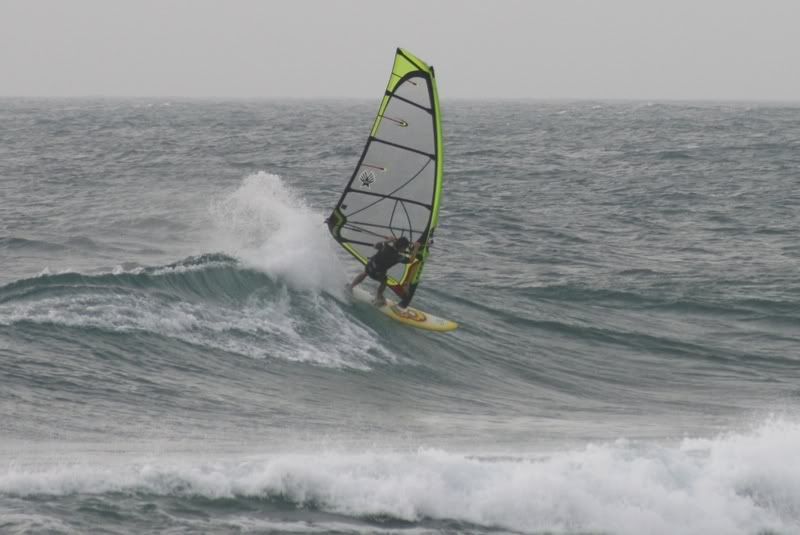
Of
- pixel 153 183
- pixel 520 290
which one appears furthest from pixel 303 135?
pixel 520 290

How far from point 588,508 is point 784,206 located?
1825 cm

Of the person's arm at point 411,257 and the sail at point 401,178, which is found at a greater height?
the sail at point 401,178

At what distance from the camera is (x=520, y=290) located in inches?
628

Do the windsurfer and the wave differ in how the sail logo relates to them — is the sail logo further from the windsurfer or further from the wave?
the wave

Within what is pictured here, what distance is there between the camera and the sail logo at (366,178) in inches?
521

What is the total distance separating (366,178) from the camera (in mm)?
13281

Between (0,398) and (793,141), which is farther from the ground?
(793,141)

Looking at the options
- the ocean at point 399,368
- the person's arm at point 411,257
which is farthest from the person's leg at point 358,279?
the person's arm at point 411,257

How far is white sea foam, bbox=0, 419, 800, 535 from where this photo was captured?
6770 millimetres

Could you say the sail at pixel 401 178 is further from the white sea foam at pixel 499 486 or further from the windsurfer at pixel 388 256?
the white sea foam at pixel 499 486

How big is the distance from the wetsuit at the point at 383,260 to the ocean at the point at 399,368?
68 centimetres

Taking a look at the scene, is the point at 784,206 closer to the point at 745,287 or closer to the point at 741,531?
→ the point at 745,287

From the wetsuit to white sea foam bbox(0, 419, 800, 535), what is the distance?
5.24 metres

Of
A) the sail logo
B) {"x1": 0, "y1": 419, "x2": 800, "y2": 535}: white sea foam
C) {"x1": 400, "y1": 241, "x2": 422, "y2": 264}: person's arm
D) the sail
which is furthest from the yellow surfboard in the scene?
{"x1": 0, "y1": 419, "x2": 800, "y2": 535}: white sea foam
